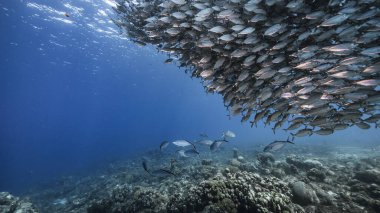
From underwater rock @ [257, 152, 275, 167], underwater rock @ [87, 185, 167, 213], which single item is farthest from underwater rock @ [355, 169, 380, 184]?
underwater rock @ [87, 185, 167, 213]

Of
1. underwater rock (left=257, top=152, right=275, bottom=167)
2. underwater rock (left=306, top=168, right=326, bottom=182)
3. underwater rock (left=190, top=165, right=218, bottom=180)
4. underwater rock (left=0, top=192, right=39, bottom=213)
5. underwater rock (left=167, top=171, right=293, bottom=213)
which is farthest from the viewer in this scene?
underwater rock (left=257, top=152, right=275, bottom=167)

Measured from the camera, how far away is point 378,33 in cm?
486

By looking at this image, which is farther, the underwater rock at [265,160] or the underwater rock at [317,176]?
the underwater rock at [265,160]

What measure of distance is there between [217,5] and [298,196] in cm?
645

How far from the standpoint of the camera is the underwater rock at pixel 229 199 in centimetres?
611

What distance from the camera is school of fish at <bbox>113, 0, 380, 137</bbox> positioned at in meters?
5.05

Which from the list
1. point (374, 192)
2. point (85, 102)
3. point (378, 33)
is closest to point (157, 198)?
point (374, 192)

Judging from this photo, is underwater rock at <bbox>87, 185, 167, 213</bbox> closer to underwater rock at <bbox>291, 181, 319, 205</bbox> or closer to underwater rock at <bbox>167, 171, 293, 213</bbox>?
underwater rock at <bbox>167, 171, 293, 213</bbox>

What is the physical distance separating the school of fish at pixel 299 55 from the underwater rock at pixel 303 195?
2.59 metres

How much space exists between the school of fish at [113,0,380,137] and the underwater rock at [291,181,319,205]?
259cm

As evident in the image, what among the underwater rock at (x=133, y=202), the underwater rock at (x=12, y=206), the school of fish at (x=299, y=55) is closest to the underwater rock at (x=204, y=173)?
the underwater rock at (x=133, y=202)

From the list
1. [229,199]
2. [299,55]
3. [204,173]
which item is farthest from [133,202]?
[299,55]

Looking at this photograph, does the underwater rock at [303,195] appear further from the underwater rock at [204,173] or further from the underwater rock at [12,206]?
the underwater rock at [12,206]

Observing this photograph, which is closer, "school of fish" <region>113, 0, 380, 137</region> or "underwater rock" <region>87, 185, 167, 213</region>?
"school of fish" <region>113, 0, 380, 137</region>
